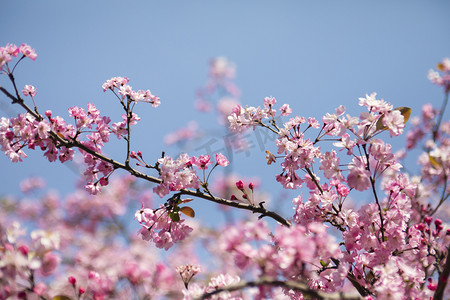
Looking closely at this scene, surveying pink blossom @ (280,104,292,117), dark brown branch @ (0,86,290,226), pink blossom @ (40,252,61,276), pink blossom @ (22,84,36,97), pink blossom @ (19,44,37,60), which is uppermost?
pink blossom @ (280,104,292,117)

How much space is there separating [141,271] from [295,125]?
2.32 m

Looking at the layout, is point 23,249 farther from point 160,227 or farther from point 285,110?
point 285,110

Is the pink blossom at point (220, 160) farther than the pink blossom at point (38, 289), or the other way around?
the pink blossom at point (220, 160)

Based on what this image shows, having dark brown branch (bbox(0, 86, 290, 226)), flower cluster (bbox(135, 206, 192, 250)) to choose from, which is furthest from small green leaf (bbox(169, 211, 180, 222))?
dark brown branch (bbox(0, 86, 290, 226))

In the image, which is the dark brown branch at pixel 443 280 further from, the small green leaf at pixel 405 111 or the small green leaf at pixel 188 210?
the small green leaf at pixel 188 210

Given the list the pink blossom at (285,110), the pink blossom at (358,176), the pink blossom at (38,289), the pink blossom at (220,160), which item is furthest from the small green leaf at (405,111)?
the pink blossom at (38,289)

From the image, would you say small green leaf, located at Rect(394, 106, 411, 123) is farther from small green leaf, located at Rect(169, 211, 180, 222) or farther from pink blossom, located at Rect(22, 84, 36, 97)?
pink blossom, located at Rect(22, 84, 36, 97)

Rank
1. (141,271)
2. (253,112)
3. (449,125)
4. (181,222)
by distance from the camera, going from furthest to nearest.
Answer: (449,125), (141,271), (253,112), (181,222)

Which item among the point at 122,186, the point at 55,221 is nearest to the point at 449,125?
the point at 122,186

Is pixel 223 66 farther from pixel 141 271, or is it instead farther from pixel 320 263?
pixel 320 263

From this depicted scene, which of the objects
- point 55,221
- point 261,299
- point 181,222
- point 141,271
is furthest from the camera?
point 55,221

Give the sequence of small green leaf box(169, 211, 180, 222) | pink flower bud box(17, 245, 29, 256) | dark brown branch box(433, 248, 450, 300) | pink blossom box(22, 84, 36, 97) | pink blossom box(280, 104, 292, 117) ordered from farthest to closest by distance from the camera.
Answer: pink blossom box(280, 104, 292, 117)
pink blossom box(22, 84, 36, 97)
small green leaf box(169, 211, 180, 222)
dark brown branch box(433, 248, 450, 300)
pink flower bud box(17, 245, 29, 256)

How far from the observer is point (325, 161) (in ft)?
6.90

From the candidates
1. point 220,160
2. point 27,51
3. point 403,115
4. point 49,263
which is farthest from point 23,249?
point 403,115
